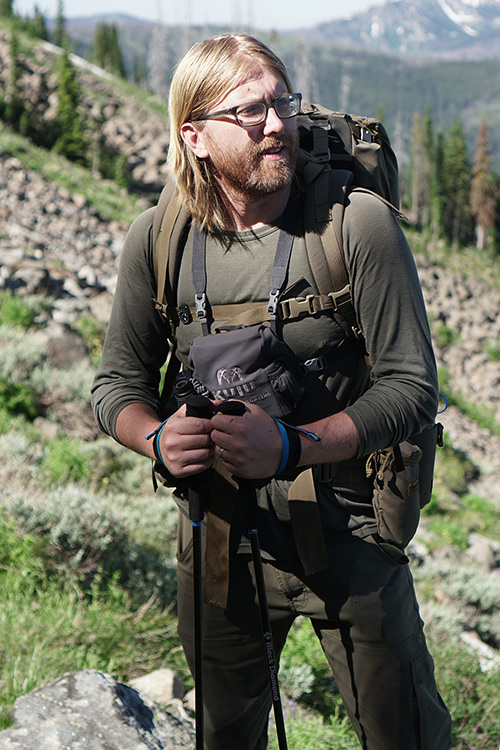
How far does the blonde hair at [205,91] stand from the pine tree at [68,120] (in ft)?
115

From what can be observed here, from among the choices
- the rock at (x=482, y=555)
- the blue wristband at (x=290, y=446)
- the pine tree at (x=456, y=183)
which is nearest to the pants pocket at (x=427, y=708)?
the blue wristband at (x=290, y=446)

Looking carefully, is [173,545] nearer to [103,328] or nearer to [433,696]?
[433,696]

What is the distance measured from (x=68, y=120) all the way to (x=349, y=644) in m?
38.3

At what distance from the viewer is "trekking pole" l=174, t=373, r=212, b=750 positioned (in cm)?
183

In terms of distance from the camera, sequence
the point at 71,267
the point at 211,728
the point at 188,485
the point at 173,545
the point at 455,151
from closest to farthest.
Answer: the point at 188,485 → the point at 211,728 → the point at 173,545 → the point at 71,267 → the point at 455,151

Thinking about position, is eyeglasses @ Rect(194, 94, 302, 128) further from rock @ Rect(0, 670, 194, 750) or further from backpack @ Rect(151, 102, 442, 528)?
rock @ Rect(0, 670, 194, 750)

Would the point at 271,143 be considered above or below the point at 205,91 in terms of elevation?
below

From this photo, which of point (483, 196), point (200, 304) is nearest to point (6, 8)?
point (483, 196)

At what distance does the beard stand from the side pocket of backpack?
0.92 m

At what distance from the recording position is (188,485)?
1990 mm

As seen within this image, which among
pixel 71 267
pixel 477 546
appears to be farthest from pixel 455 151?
pixel 477 546

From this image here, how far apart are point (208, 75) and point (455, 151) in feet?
225

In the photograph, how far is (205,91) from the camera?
2176 mm

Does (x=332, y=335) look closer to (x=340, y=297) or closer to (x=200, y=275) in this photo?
(x=340, y=297)
